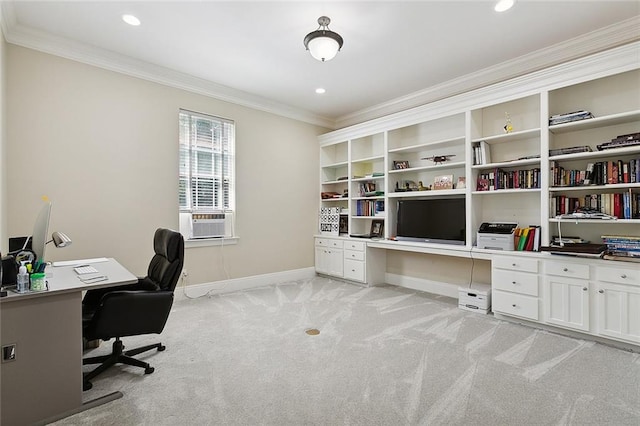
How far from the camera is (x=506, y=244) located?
331 centimetres

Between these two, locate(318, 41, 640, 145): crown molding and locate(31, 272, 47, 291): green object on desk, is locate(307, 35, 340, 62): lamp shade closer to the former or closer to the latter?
locate(318, 41, 640, 145): crown molding

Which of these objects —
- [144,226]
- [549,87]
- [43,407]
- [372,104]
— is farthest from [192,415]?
[372,104]

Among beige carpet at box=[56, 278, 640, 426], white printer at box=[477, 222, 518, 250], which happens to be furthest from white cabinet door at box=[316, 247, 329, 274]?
white printer at box=[477, 222, 518, 250]

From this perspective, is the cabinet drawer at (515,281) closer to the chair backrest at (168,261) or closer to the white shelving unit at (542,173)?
the white shelving unit at (542,173)

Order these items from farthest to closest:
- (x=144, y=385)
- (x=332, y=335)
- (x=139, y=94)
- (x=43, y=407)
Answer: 1. (x=139, y=94)
2. (x=332, y=335)
3. (x=144, y=385)
4. (x=43, y=407)

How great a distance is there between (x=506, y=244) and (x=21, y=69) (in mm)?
5154

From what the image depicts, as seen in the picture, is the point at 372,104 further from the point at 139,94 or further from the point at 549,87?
the point at 139,94

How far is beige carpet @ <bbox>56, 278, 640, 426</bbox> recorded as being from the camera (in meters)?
1.77

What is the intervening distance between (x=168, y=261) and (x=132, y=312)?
452 millimetres

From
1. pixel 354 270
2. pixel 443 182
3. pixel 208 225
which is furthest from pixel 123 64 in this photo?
pixel 443 182

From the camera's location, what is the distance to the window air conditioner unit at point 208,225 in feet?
13.5

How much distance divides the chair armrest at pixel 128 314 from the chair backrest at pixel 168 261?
0.41 ft

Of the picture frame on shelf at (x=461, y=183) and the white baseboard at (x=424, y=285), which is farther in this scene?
the white baseboard at (x=424, y=285)

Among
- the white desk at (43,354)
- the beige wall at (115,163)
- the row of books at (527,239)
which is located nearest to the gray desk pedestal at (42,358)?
the white desk at (43,354)
